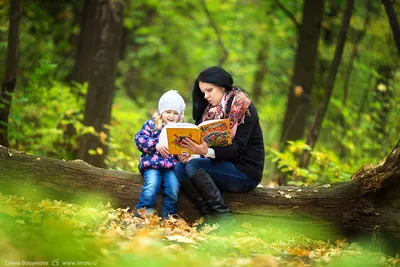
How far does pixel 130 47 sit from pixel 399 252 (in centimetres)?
1748

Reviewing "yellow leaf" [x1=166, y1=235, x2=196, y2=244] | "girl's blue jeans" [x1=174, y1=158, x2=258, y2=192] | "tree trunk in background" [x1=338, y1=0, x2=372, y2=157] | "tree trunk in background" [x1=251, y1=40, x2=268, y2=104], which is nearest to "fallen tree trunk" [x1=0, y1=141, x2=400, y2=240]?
"girl's blue jeans" [x1=174, y1=158, x2=258, y2=192]

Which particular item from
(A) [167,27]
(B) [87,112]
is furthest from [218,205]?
(A) [167,27]

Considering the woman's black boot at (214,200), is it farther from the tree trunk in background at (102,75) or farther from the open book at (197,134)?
the tree trunk in background at (102,75)

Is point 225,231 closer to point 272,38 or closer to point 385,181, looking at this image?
point 385,181

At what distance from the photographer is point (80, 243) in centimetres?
350

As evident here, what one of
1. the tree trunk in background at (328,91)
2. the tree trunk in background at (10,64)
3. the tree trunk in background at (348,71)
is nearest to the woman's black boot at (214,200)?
the tree trunk in background at (10,64)

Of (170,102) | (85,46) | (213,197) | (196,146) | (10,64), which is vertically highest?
(85,46)

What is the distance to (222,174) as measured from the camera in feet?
17.1

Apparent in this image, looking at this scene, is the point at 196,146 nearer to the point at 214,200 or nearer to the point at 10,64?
the point at 214,200

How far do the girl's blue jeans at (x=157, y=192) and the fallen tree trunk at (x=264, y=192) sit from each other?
0.48 feet

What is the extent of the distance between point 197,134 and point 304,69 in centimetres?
610

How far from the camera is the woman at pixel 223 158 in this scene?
16.7ft

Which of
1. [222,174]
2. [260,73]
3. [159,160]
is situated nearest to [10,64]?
[159,160]

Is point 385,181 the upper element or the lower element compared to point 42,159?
upper
